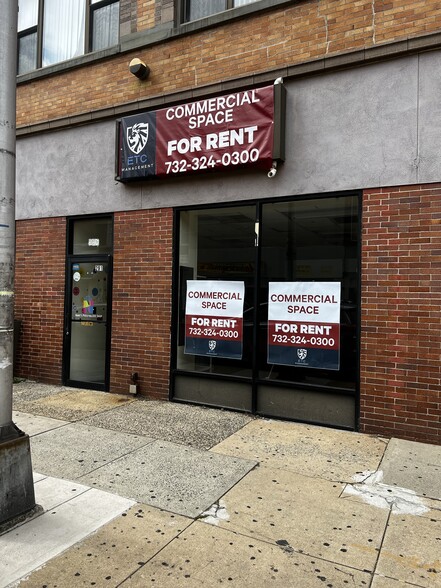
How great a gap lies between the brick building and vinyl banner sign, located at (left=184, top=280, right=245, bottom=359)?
0.15ft

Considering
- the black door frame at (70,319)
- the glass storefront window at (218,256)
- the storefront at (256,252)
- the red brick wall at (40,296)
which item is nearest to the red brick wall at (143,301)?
the storefront at (256,252)

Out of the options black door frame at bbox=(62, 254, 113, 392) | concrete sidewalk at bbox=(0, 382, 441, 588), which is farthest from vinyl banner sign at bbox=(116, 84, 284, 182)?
concrete sidewalk at bbox=(0, 382, 441, 588)

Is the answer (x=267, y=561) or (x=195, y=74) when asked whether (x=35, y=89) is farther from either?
(x=267, y=561)

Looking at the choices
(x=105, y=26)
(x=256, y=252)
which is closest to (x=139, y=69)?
(x=105, y=26)

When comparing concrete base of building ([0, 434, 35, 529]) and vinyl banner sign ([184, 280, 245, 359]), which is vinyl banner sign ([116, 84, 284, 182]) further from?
concrete base of building ([0, 434, 35, 529])

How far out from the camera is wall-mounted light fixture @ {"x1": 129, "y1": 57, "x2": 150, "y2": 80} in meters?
7.27

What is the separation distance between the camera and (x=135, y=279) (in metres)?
7.58

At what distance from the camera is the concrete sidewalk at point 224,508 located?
295cm

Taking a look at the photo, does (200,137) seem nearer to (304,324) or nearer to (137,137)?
(137,137)

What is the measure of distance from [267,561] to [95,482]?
1860mm

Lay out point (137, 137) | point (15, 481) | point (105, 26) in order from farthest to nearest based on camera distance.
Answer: point (105, 26) < point (137, 137) < point (15, 481)

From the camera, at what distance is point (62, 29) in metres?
8.70

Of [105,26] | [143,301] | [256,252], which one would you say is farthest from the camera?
[105,26]

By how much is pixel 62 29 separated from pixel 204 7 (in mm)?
3118
